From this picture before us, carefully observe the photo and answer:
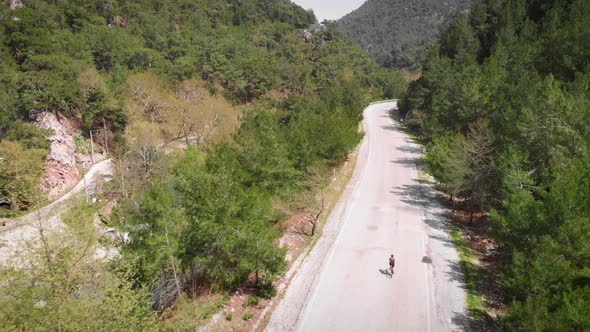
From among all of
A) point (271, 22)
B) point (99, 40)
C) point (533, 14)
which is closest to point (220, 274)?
point (99, 40)

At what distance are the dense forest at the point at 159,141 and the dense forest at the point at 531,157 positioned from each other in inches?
440

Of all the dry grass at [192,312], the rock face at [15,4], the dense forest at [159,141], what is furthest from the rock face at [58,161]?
the rock face at [15,4]

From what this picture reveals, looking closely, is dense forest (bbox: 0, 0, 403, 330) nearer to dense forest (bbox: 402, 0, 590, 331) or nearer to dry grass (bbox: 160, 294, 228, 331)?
dry grass (bbox: 160, 294, 228, 331)

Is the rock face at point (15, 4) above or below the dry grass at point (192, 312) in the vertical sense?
above

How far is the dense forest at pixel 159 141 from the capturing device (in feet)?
44.0

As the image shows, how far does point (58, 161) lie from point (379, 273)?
34.8 meters

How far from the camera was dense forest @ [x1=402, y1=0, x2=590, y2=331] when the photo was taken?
1452cm

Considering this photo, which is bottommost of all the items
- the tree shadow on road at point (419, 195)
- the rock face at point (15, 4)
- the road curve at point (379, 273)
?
the road curve at point (379, 273)

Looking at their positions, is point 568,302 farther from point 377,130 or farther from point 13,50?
point 13,50

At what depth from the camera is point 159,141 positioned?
48.1 m

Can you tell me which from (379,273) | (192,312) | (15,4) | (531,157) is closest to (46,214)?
(192,312)

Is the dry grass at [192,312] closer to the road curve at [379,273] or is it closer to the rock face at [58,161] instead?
the road curve at [379,273]

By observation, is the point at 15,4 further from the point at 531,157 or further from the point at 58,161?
the point at 531,157

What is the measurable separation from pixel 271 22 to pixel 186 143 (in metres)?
85.7
